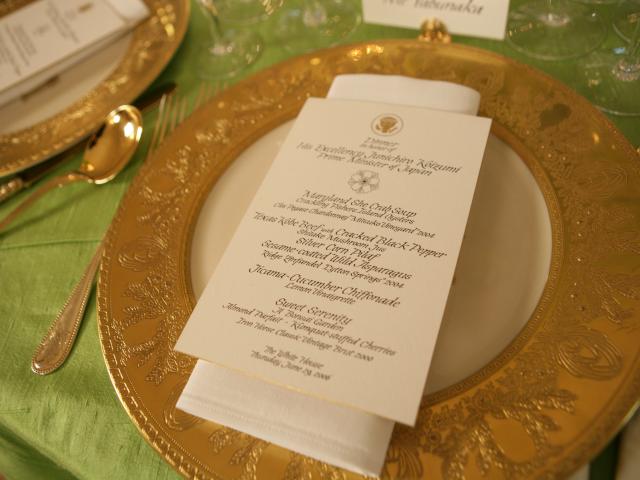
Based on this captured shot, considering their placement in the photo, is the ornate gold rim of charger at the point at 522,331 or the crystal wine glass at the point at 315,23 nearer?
the ornate gold rim of charger at the point at 522,331

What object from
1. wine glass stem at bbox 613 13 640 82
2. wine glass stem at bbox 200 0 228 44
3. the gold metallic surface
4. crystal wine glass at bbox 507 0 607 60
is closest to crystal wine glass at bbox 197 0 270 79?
wine glass stem at bbox 200 0 228 44

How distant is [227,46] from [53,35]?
26 centimetres

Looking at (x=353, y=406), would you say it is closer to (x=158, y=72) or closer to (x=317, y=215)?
(x=317, y=215)

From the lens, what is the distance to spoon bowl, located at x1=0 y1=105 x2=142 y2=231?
1.98 feet

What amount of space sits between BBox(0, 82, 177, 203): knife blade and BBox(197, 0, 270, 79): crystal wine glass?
0.20 feet

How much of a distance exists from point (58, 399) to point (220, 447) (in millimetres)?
212

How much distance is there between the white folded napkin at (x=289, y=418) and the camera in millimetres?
323

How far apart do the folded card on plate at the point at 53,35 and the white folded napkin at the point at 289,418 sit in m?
0.53

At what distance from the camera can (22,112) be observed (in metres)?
0.67

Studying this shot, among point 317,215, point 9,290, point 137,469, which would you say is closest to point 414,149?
point 317,215

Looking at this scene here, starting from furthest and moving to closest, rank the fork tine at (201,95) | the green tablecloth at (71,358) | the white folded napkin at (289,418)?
1. the fork tine at (201,95)
2. the green tablecloth at (71,358)
3. the white folded napkin at (289,418)

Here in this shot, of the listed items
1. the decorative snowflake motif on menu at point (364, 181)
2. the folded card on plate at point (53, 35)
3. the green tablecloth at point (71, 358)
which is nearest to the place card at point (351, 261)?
the decorative snowflake motif on menu at point (364, 181)

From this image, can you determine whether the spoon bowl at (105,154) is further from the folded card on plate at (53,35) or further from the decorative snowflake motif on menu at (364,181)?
the decorative snowflake motif on menu at (364,181)

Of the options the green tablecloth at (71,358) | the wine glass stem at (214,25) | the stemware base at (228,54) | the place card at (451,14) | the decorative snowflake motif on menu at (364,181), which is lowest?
the green tablecloth at (71,358)
